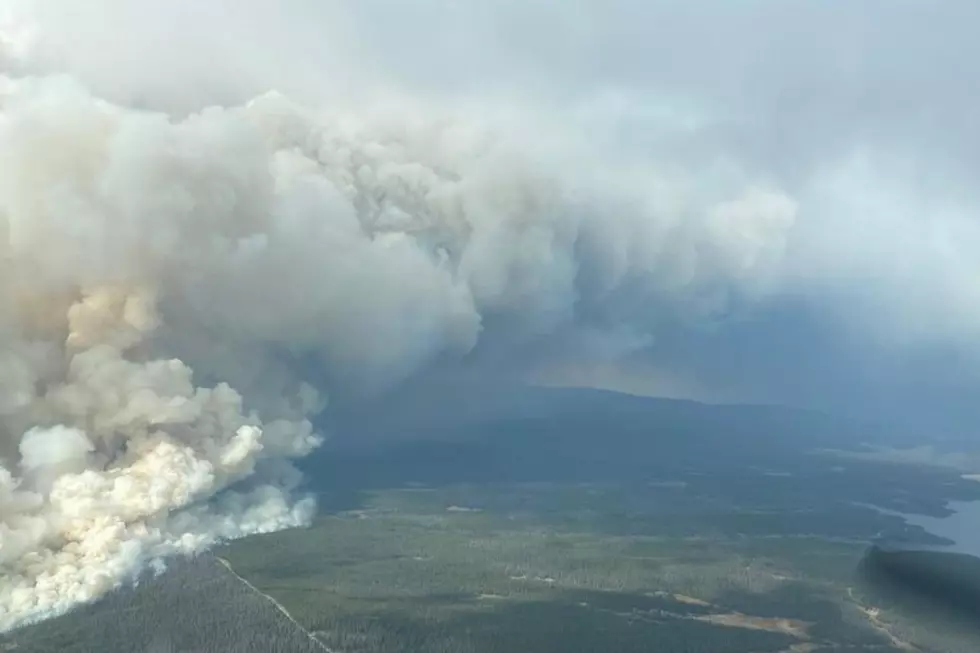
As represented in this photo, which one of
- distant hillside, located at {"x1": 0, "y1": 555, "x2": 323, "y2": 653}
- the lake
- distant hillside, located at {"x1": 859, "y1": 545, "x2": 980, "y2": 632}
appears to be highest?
the lake

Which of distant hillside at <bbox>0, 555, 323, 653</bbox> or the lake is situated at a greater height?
the lake

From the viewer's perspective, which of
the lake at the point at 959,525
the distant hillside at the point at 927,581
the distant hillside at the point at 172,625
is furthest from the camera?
the lake at the point at 959,525

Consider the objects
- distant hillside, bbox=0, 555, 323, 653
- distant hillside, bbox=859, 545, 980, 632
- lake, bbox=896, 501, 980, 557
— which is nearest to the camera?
distant hillside, bbox=0, 555, 323, 653

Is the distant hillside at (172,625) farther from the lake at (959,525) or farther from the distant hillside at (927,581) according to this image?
the lake at (959,525)

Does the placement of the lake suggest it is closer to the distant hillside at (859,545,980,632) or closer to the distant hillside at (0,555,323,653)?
the distant hillside at (859,545,980,632)

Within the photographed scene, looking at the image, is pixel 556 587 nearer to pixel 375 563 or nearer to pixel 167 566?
pixel 375 563

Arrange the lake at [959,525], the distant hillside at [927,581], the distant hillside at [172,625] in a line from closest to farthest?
the distant hillside at [172,625]
the distant hillside at [927,581]
the lake at [959,525]

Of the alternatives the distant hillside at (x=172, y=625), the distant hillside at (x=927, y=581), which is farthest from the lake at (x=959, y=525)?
the distant hillside at (x=172, y=625)

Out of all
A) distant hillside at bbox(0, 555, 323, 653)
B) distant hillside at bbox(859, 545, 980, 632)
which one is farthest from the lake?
distant hillside at bbox(0, 555, 323, 653)

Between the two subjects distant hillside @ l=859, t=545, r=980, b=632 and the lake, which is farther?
the lake
